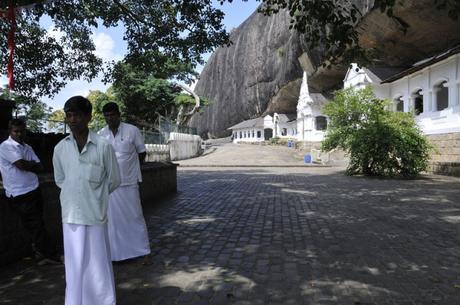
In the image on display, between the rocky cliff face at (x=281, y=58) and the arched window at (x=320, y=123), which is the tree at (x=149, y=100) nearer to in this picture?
the rocky cliff face at (x=281, y=58)

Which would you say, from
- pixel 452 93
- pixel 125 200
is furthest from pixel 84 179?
pixel 452 93

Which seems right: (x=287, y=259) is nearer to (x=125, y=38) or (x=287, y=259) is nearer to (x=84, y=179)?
(x=84, y=179)

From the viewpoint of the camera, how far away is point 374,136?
1650 centimetres

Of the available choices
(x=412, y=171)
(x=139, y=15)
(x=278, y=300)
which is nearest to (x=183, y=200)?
(x=139, y=15)

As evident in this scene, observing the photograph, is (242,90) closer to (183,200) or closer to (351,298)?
(183,200)

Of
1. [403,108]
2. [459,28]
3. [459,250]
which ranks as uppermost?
[459,28]

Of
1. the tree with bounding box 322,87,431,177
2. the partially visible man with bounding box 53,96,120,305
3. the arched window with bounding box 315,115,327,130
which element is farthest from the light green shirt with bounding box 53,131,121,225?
the arched window with bounding box 315,115,327,130

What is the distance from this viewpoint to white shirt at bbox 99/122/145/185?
4.75 metres

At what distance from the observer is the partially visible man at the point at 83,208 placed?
2.94 metres

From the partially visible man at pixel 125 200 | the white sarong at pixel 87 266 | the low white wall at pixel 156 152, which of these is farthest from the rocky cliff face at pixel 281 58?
the white sarong at pixel 87 266

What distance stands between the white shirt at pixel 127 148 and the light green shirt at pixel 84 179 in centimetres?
163

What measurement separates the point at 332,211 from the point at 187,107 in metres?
32.0

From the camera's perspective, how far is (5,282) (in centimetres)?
425

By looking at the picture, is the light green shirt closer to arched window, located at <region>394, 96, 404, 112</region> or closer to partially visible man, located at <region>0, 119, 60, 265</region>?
partially visible man, located at <region>0, 119, 60, 265</region>
